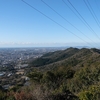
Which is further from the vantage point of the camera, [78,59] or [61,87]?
[78,59]

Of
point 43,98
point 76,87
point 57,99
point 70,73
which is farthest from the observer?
point 70,73

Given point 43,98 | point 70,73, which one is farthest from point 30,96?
point 70,73

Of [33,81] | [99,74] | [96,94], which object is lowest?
[33,81]

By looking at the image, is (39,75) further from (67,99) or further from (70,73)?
(67,99)

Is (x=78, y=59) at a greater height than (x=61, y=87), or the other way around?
(x=61, y=87)

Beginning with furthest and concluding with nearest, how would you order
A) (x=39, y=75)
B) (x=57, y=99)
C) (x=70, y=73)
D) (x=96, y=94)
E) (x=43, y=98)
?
(x=70, y=73), (x=39, y=75), (x=57, y=99), (x=43, y=98), (x=96, y=94)

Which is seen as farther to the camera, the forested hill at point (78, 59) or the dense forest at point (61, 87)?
the forested hill at point (78, 59)

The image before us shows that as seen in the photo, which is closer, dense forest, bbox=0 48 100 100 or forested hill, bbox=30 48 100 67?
dense forest, bbox=0 48 100 100

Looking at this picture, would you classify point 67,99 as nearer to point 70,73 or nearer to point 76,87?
point 76,87

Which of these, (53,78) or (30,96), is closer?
(30,96)

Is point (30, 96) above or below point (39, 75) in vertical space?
above
